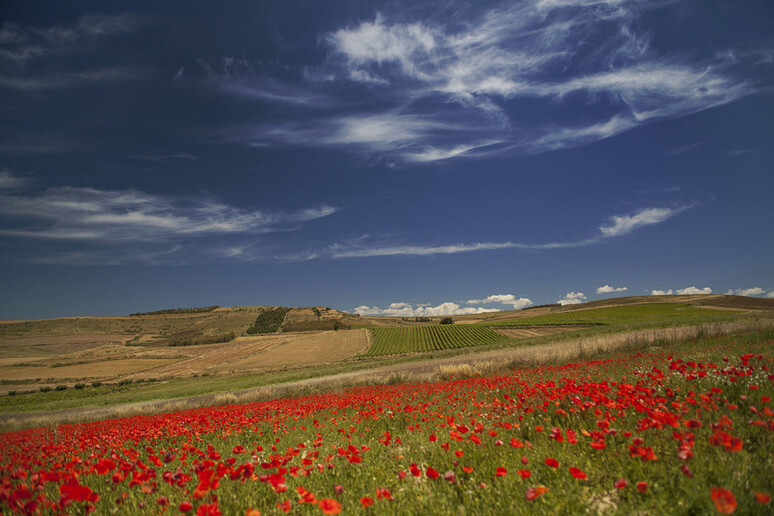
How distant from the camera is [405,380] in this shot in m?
18.8

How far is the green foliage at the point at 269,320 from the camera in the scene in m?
138

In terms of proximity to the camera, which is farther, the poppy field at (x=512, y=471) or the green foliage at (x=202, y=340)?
the green foliage at (x=202, y=340)

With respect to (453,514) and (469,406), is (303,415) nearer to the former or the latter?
(469,406)

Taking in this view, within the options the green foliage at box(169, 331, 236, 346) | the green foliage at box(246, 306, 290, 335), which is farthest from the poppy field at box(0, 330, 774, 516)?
the green foliage at box(246, 306, 290, 335)

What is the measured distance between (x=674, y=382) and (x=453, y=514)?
476 centimetres

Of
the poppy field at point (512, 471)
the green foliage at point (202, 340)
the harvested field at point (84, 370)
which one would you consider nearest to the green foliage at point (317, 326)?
the green foliage at point (202, 340)

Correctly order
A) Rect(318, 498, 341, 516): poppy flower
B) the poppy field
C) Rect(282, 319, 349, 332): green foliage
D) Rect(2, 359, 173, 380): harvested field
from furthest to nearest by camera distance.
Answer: Rect(282, 319, 349, 332): green foliage → Rect(2, 359, 173, 380): harvested field → the poppy field → Rect(318, 498, 341, 516): poppy flower

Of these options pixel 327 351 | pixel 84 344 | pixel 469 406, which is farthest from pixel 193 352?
pixel 469 406

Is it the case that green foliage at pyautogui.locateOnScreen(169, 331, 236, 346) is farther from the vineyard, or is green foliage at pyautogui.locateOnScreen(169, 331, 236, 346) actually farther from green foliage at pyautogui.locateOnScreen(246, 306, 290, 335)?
the vineyard

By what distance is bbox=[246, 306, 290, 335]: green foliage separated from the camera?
138m

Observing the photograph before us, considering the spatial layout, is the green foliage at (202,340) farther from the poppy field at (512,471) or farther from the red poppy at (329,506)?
the red poppy at (329,506)

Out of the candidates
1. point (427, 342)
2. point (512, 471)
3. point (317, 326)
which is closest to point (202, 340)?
point (317, 326)

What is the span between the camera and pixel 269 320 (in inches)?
6240

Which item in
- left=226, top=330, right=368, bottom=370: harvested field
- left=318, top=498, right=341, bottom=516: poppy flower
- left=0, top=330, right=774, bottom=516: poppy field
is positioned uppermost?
left=318, top=498, right=341, bottom=516: poppy flower
